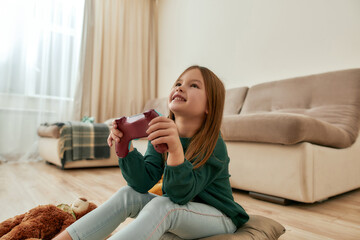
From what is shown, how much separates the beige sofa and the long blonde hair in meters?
0.55

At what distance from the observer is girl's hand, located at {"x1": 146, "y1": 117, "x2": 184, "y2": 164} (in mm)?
541

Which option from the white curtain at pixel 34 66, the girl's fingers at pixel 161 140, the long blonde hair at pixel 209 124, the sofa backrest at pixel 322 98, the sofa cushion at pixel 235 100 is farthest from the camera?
the white curtain at pixel 34 66

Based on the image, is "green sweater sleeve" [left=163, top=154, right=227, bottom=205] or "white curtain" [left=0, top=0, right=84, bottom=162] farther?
→ "white curtain" [left=0, top=0, right=84, bottom=162]

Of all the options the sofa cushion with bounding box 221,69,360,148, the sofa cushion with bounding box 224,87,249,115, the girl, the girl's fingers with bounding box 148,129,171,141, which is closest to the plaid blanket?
the sofa cushion with bounding box 224,87,249,115

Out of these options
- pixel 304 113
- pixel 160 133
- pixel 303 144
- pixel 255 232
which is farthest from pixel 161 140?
pixel 304 113

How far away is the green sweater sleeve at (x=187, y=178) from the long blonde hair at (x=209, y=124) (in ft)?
0.11

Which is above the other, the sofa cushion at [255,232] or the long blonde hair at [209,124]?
the long blonde hair at [209,124]

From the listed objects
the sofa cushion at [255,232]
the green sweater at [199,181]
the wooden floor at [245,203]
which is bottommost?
the wooden floor at [245,203]

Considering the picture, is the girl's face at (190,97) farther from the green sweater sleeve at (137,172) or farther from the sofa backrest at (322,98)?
the sofa backrest at (322,98)

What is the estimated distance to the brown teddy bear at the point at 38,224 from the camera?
2.30 ft

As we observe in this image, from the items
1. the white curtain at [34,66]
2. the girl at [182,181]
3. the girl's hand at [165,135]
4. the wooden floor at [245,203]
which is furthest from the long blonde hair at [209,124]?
the white curtain at [34,66]

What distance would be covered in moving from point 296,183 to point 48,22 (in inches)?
127

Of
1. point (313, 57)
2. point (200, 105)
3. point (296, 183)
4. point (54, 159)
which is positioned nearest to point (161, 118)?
point (200, 105)

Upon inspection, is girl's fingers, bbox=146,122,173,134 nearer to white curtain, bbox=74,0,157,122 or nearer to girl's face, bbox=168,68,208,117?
girl's face, bbox=168,68,208,117
